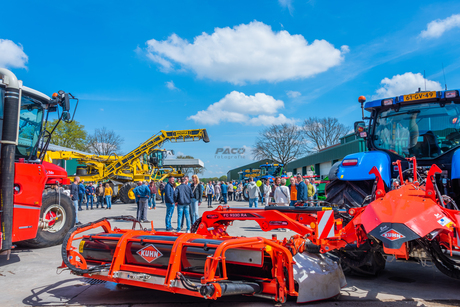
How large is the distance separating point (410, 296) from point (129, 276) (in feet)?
11.0

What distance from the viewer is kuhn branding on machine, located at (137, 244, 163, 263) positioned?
3.78m

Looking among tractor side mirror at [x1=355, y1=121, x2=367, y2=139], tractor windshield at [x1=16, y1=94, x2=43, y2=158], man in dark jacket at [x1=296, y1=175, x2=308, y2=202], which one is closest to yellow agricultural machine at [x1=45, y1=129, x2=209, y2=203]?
man in dark jacket at [x1=296, y1=175, x2=308, y2=202]

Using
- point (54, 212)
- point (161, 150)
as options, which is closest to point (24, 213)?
point (54, 212)

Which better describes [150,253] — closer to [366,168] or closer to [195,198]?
[366,168]

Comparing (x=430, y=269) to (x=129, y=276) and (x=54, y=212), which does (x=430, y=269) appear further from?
(x=54, y=212)

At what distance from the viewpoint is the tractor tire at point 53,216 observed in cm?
706

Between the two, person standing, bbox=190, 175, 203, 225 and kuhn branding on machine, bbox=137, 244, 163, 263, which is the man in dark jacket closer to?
person standing, bbox=190, 175, 203, 225

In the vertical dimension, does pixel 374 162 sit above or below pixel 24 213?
above

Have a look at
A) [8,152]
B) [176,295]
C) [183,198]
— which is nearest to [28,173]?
[8,152]

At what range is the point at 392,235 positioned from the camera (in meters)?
A: 3.12

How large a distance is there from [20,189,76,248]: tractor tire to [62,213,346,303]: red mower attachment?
3566mm

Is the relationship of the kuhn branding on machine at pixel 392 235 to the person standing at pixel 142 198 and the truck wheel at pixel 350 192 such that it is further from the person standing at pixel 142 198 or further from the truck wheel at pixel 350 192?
the person standing at pixel 142 198

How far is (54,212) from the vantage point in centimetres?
749

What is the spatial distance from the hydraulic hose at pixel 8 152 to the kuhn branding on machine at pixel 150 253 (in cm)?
273
